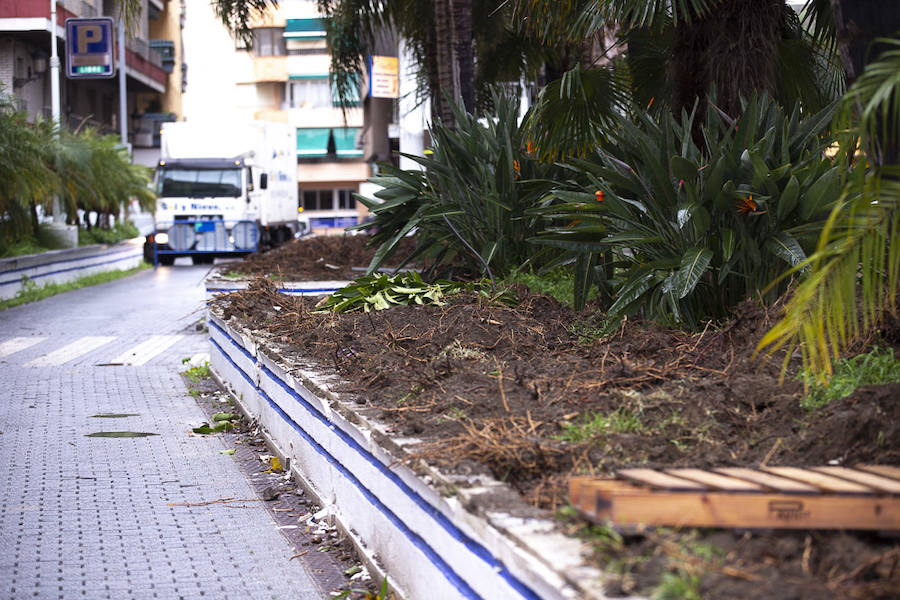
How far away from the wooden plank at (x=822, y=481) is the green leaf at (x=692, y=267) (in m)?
2.86

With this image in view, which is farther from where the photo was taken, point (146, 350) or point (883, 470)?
point (146, 350)

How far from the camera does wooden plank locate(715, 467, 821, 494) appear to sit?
3.39 metres

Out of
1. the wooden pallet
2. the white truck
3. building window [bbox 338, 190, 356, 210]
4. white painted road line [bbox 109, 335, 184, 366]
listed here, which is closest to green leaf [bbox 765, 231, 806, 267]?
the wooden pallet

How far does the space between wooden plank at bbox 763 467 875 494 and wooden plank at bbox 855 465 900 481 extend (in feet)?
0.68

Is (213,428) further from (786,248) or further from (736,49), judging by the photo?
(736,49)

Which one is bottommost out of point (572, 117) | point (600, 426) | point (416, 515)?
point (416, 515)

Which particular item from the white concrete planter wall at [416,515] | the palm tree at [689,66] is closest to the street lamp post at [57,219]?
the palm tree at [689,66]

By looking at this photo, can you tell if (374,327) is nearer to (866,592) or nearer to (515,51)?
(866,592)

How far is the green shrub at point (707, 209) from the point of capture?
7.00 metres

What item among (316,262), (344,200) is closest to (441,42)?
(316,262)

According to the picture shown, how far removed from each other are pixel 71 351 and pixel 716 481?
12.3 meters

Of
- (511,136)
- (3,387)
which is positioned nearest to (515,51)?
(511,136)

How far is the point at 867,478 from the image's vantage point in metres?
3.67

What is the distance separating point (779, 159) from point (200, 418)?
17.2ft
